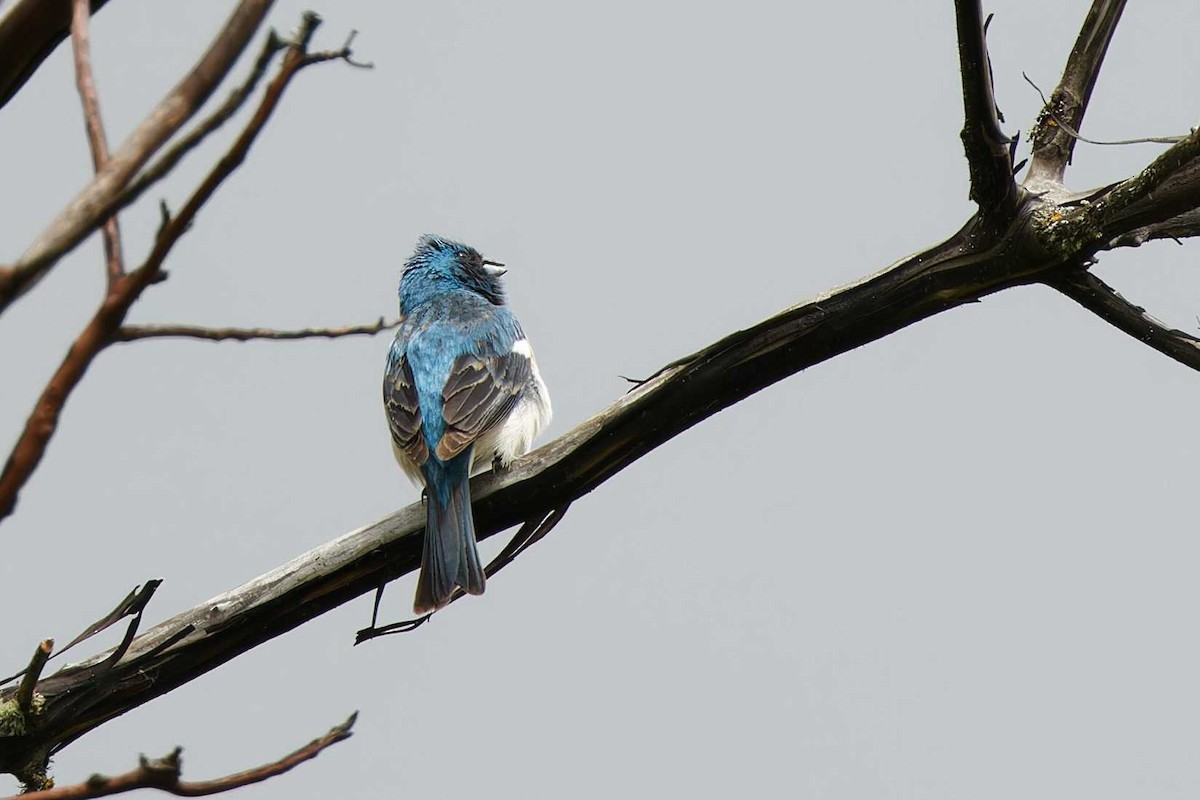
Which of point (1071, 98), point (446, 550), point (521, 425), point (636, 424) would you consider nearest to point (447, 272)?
point (521, 425)

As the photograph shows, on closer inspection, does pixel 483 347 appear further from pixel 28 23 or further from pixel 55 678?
pixel 28 23

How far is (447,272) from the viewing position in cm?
632

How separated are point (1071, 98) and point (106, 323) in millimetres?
2805

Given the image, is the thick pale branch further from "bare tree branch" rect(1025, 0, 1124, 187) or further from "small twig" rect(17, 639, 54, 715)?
"small twig" rect(17, 639, 54, 715)

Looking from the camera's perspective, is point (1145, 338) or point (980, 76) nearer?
point (980, 76)

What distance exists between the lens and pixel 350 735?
2098mm

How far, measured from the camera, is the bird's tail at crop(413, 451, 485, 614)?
157 inches

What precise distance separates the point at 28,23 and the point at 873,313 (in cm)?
224

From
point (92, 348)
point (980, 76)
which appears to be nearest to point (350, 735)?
point (92, 348)

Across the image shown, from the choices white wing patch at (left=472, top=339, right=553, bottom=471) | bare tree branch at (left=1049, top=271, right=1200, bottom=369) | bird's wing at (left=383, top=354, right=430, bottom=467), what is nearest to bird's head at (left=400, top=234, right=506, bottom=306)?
A: white wing patch at (left=472, top=339, right=553, bottom=471)

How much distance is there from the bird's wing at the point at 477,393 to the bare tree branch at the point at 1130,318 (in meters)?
2.14

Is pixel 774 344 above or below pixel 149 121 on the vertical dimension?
above

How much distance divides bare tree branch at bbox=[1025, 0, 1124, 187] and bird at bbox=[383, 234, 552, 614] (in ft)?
6.35

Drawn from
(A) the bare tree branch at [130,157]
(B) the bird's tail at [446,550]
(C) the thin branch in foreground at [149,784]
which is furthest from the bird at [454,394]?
(A) the bare tree branch at [130,157]
